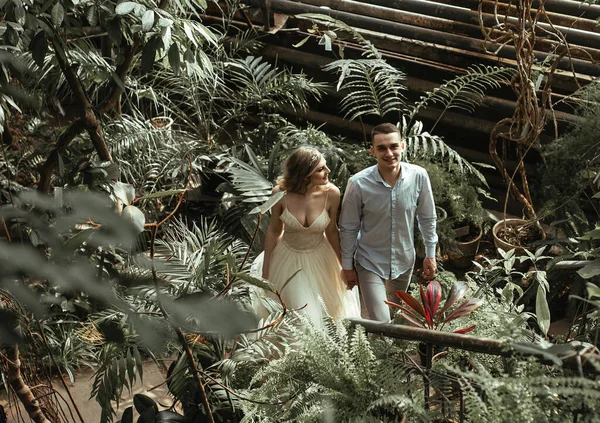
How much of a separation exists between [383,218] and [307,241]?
0.48 m

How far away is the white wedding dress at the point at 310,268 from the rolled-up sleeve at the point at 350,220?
16 cm

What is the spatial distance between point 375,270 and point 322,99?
328cm

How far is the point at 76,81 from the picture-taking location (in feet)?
9.78

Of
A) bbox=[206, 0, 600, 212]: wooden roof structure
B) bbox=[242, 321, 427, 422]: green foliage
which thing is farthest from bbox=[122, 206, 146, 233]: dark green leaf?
bbox=[206, 0, 600, 212]: wooden roof structure

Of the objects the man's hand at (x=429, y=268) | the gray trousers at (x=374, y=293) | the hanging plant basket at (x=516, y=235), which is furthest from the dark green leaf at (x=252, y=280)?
the hanging plant basket at (x=516, y=235)

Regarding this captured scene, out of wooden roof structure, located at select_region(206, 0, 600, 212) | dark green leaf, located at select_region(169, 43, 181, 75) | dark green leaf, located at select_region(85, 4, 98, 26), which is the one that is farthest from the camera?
wooden roof structure, located at select_region(206, 0, 600, 212)

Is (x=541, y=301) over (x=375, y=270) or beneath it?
over

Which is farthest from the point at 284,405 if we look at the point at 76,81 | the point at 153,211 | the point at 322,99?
the point at 322,99

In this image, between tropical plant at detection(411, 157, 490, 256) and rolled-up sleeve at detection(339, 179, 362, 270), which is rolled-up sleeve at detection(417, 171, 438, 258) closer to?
rolled-up sleeve at detection(339, 179, 362, 270)

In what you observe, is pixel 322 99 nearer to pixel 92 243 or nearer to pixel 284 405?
pixel 284 405

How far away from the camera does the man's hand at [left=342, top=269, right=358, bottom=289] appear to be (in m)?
4.22

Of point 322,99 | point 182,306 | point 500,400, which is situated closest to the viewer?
point 182,306

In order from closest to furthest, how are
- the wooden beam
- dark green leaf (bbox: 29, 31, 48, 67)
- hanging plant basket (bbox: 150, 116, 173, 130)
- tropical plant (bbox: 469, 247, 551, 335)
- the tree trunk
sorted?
the tree trunk
dark green leaf (bbox: 29, 31, 48, 67)
tropical plant (bbox: 469, 247, 551, 335)
the wooden beam
hanging plant basket (bbox: 150, 116, 173, 130)

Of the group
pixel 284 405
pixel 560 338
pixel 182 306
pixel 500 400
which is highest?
pixel 182 306
